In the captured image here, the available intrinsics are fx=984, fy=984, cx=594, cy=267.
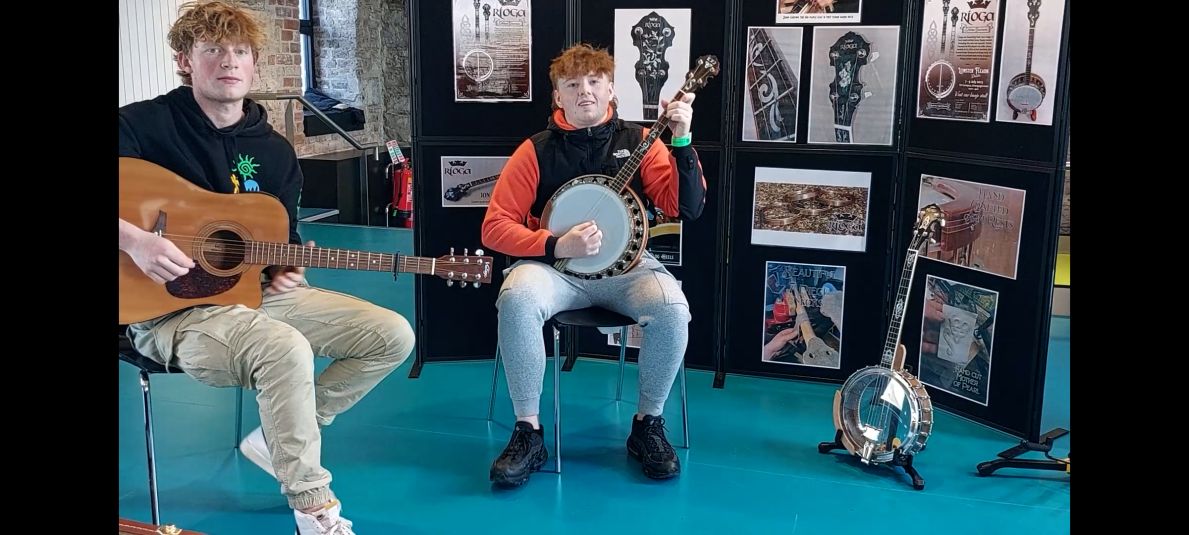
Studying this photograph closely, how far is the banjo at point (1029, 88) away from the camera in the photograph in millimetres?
3186

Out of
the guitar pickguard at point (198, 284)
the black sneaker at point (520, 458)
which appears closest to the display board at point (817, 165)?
the black sneaker at point (520, 458)

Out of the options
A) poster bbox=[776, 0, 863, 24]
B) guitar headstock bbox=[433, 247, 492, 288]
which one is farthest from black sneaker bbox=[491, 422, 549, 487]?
poster bbox=[776, 0, 863, 24]

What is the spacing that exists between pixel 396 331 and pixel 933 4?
2.17 meters

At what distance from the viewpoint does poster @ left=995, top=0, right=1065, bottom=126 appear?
315cm

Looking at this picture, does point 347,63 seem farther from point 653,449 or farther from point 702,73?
point 653,449

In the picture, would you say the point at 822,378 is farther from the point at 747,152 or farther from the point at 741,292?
the point at 747,152

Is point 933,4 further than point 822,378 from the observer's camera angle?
No

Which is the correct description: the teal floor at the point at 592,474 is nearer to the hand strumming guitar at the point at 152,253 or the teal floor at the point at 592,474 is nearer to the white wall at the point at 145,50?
the hand strumming guitar at the point at 152,253

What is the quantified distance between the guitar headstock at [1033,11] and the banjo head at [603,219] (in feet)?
4.60

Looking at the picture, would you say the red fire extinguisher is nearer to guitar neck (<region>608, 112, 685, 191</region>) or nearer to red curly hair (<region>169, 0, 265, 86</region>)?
guitar neck (<region>608, 112, 685, 191</region>)

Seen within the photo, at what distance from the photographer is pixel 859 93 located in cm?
369

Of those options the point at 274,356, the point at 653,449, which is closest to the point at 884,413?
the point at 653,449

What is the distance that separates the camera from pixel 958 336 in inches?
140
